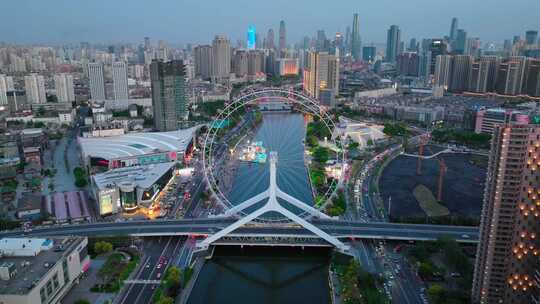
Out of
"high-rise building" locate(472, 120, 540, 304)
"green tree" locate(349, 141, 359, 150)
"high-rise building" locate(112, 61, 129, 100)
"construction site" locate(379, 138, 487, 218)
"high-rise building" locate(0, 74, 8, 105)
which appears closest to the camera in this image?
"high-rise building" locate(472, 120, 540, 304)

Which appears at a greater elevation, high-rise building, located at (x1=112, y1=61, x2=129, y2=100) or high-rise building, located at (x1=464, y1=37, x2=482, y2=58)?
high-rise building, located at (x1=464, y1=37, x2=482, y2=58)

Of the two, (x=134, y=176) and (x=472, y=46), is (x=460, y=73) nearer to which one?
(x=472, y=46)

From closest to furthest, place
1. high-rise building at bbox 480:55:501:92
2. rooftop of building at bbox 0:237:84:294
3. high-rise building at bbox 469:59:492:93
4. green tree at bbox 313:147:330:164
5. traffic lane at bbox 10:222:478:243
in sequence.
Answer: rooftop of building at bbox 0:237:84:294 < traffic lane at bbox 10:222:478:243 < green tree at bbox 313:147:330:164 < high-rise building at bbox 480:55:501:92 < high-rise building at bbox 469:59:492:93

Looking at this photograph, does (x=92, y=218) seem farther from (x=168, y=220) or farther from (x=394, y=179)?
(x=394, y=179)

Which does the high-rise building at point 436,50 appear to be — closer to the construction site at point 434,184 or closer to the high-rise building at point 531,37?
the high-rise building at point 531,37

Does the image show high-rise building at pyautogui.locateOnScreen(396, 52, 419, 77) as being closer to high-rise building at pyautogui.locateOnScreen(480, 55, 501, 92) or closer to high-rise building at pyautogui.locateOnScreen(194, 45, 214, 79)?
high-rise building at pyautogui.locateOnScreen(480, 55, 501, 92)

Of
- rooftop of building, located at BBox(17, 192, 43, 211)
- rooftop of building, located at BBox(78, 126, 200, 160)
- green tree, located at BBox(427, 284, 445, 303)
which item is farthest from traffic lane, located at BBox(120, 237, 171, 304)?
rooftop of building, located at BBox(78, 126, 200, 160)
